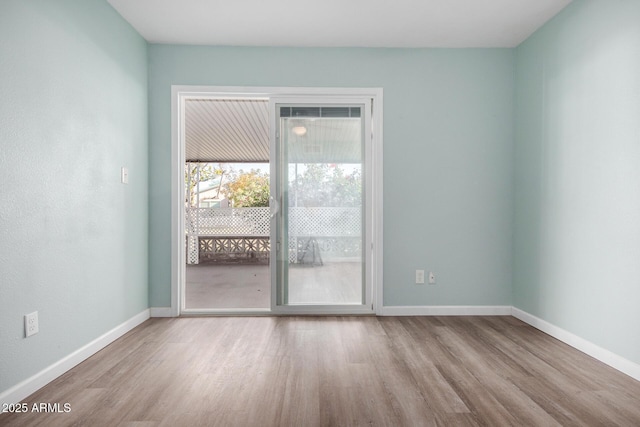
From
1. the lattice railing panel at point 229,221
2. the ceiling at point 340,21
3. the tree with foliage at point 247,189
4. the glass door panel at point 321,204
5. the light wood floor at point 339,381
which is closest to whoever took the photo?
the light wood floor at point 339,381

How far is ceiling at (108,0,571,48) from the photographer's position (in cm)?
267

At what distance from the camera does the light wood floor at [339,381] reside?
1687mm

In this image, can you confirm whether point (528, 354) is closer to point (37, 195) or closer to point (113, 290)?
point (113, 290)

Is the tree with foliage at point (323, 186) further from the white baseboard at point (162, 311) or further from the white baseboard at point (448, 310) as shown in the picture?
the white baseboard at point (162, 311)

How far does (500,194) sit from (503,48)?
1.33 m

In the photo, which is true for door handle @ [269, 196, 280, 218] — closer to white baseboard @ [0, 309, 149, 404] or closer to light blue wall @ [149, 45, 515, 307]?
light blue wall @ [149, 45, 515, 307]

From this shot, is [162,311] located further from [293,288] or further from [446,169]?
[446,169]

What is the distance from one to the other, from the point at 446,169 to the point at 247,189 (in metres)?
8.77

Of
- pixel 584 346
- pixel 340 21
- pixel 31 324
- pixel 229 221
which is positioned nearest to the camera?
pixel 31 324

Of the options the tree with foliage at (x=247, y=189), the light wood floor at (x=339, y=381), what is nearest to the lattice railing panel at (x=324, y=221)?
the light wood floor at (x=339, y=381)

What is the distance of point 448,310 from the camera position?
3367 mm

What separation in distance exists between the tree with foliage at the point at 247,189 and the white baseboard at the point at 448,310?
8350 mm

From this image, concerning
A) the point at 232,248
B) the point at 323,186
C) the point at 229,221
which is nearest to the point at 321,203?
the point at 323,186

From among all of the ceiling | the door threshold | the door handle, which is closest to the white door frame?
the door threshold
